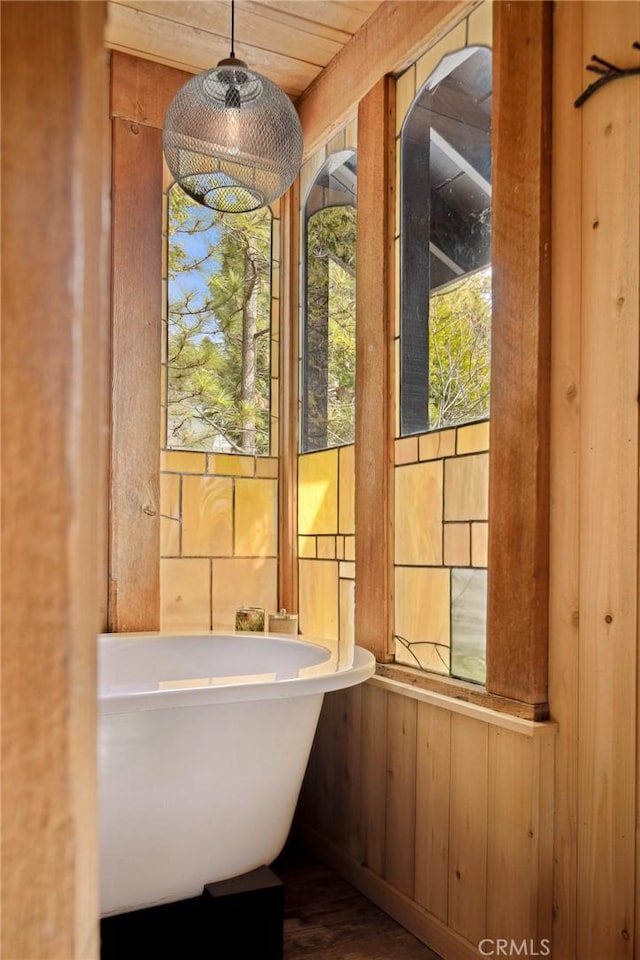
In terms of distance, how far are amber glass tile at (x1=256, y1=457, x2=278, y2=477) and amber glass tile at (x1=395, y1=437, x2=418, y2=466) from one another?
0.78 metres

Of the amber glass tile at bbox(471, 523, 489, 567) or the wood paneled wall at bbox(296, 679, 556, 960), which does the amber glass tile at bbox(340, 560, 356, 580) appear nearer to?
the wood paneled wall at bbox(296, 679, 556, 960)

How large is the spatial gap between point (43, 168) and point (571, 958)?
5.55ft

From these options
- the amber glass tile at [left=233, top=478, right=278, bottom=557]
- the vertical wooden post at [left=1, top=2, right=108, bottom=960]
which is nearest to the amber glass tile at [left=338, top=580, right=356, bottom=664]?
the amber glass tile at [left=233, top=478, right=278, bottom=557]

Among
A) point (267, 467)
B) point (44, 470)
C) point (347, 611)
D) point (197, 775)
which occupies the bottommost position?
point (197, 775)

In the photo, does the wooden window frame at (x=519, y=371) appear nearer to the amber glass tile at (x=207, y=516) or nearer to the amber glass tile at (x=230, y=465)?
the amber glass tile at (x=207, y=516)

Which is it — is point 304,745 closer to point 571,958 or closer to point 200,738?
point 200,738

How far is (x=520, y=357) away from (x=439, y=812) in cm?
113

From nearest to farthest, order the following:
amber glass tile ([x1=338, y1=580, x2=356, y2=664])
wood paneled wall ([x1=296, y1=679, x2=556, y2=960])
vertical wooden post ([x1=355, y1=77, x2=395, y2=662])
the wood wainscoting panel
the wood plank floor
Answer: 1. the wood wainscoting panel
2. wood paneled wall ([x1=296, y1=679, x2=556, y2=960])
3. the wood plank floor
4. vertical wooden post ([x1=355, y1=77, x2=395, y2=662])
5. amber glass tile ([x1=338, y1=580, x2=356, y2=664])

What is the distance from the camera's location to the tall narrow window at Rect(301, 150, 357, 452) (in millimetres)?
2551

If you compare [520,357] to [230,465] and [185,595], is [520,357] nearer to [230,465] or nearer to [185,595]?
[230,465]

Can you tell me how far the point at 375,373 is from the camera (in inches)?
89.3

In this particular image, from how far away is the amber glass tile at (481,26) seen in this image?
6.12 feet

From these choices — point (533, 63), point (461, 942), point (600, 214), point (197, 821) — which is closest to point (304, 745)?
point (197, 821)

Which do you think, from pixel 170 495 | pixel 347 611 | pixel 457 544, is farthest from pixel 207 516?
pixel 457 544
